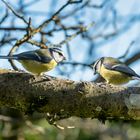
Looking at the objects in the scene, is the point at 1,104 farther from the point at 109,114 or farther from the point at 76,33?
the point at 76,33

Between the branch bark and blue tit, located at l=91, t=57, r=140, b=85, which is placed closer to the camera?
the branch bark

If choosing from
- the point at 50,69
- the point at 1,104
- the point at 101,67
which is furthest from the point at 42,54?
the point at 1,104

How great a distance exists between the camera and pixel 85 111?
1925mm

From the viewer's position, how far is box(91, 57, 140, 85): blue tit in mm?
2906

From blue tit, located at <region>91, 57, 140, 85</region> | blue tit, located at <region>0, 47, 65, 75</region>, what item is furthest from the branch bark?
blue tit, located at <region>91, 57, 140, 85</region>

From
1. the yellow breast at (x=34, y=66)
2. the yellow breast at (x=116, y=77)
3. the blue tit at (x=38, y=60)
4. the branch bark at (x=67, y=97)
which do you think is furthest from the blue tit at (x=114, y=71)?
the branch bark at (x=67, y=97)

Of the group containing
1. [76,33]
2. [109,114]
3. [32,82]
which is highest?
[76,33]

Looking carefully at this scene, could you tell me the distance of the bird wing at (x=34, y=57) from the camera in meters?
2.59

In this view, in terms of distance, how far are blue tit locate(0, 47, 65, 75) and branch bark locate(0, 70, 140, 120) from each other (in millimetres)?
595

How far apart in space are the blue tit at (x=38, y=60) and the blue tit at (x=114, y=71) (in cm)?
32

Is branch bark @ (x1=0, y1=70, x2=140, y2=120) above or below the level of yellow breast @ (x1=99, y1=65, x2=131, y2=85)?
below

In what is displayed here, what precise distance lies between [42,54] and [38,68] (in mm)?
114

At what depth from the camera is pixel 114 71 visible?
2.98m

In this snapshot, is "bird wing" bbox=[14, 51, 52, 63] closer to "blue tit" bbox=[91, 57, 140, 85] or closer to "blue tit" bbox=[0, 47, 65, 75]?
"blue tit" bbox=[0, 47, 65, 75]
